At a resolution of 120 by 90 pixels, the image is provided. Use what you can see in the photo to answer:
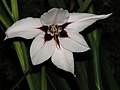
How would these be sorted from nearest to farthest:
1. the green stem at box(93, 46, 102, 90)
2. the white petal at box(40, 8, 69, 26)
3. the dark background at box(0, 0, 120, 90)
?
1. the white petal at box(40, 8, 69, 26)
2. the green stem at box(93, 46, 102, 90)
3. the dark background at box(0, 0, 120, 90)

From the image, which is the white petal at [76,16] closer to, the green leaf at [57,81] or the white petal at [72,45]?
the white petal at [72,45]

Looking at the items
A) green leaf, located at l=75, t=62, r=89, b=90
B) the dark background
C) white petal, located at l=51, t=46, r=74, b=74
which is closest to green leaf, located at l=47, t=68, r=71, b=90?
green leaf, located at l=75, t=62, r=89, b=90

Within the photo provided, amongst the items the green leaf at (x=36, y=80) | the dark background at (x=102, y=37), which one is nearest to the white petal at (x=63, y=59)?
the green leaf at (x=36, y=80)

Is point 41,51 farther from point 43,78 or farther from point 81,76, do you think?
point 81,76

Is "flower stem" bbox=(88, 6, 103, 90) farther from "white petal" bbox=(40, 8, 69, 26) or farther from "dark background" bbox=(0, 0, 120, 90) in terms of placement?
"dark background" bbox=(0, 0, 120, 90)

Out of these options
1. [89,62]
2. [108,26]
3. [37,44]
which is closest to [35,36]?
[37,44]

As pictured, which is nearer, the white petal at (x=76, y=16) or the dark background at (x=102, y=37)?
the white petal at (x=76, y=16)
